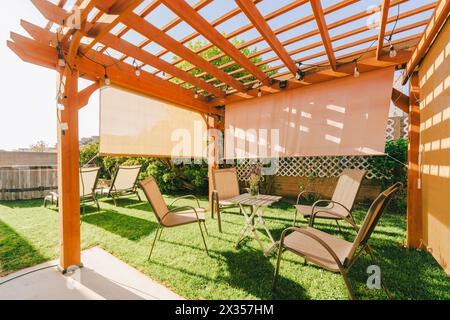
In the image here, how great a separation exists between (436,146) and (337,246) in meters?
1.57

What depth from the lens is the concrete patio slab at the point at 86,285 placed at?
182 centimetres

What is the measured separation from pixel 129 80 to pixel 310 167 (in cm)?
513

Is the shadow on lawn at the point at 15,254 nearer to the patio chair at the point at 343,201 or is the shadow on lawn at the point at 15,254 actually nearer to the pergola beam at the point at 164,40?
the pergola beam at the point at 164,40

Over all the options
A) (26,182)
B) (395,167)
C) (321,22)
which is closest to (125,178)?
(26,182)

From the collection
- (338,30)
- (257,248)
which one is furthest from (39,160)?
(338,30)

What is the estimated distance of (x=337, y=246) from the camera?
6.18 ft

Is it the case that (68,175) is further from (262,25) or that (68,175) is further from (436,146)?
(436,146)

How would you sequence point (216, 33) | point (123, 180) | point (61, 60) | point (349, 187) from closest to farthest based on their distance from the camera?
point (61, 60)
point (216, 33)
point (349, 187)
point (123, 180)

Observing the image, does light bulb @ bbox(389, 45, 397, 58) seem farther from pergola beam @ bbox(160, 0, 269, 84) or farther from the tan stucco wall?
pergola beam @ bbox(160, 0, 269, 84)

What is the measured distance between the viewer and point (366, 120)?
10.3 feet

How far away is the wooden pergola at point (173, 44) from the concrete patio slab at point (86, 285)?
21 centimetres

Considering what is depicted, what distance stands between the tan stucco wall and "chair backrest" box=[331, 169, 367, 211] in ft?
2.30

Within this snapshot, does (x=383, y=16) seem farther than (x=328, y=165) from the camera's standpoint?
No
